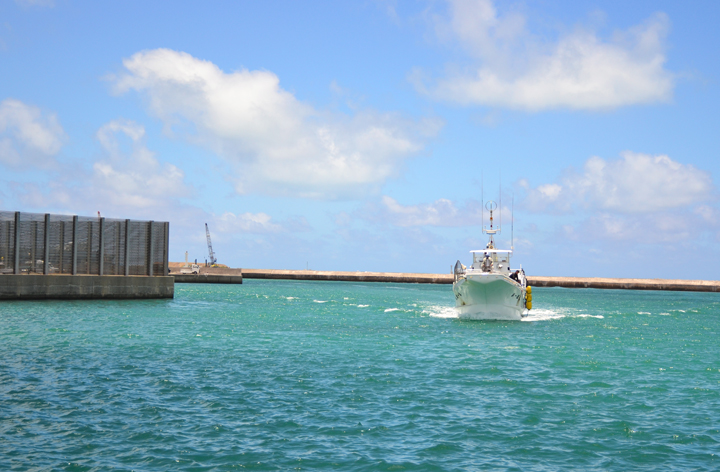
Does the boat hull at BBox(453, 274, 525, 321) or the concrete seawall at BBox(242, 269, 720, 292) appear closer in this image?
the boat hull at BBox(453, 274, 525, 321)

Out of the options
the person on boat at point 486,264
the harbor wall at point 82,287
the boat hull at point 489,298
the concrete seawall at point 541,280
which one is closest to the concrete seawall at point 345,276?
the concrete seawall at point 541,280

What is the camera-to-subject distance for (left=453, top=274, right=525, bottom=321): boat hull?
4169 centimetres

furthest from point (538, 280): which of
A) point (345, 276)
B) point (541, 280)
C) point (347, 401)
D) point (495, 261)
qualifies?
point (347, 401)

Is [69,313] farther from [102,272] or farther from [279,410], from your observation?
[279,410]

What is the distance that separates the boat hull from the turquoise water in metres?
7.45

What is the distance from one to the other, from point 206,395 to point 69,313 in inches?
1126

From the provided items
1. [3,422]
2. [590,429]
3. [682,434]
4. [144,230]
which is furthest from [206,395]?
[144,230]

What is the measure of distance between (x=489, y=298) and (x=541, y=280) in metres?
121

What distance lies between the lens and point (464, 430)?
15.0 meters

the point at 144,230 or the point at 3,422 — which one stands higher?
the point at 144,230

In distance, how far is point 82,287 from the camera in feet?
176

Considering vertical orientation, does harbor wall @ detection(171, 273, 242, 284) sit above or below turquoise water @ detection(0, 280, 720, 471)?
above

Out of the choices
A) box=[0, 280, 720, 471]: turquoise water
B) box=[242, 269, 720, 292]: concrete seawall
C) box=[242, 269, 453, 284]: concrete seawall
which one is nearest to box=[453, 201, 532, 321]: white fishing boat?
box=[0, 280, 720, 471]: turquoise water

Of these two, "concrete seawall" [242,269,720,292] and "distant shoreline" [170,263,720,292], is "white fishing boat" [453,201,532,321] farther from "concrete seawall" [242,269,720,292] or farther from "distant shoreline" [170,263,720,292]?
"concrete seawall" [242,269,720,292]
